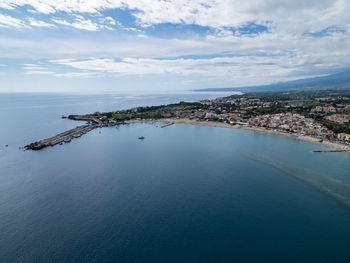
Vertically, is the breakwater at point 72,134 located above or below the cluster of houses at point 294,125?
above

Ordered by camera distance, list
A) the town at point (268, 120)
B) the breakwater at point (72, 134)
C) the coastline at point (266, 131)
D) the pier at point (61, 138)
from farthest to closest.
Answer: the town at point (268, 120) < the coastline at point (266, 131) < the breakwater at point (72, 134) < the pier at point (61, 138)

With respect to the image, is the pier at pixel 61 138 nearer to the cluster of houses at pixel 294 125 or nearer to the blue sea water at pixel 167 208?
the blue sea water at pixel 167 208

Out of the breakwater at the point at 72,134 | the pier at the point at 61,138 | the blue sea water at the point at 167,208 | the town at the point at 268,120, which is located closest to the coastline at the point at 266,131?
the town at the point at 268,120

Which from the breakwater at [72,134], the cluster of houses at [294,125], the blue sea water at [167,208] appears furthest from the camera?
the cluster of houses at [294,125]

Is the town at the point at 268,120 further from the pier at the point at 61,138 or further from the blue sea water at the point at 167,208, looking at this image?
the blue sea water at the point at 167,208

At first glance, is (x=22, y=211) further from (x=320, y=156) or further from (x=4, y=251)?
(x=320, y=156)

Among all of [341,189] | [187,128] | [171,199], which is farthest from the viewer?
[187,128]

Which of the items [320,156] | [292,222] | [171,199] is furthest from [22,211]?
[320,156]

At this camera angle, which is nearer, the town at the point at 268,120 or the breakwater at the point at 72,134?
the breakwater at the point at 72,134

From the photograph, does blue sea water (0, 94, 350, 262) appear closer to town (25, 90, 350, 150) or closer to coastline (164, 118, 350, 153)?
coastline (164, 118, 350, 153)
